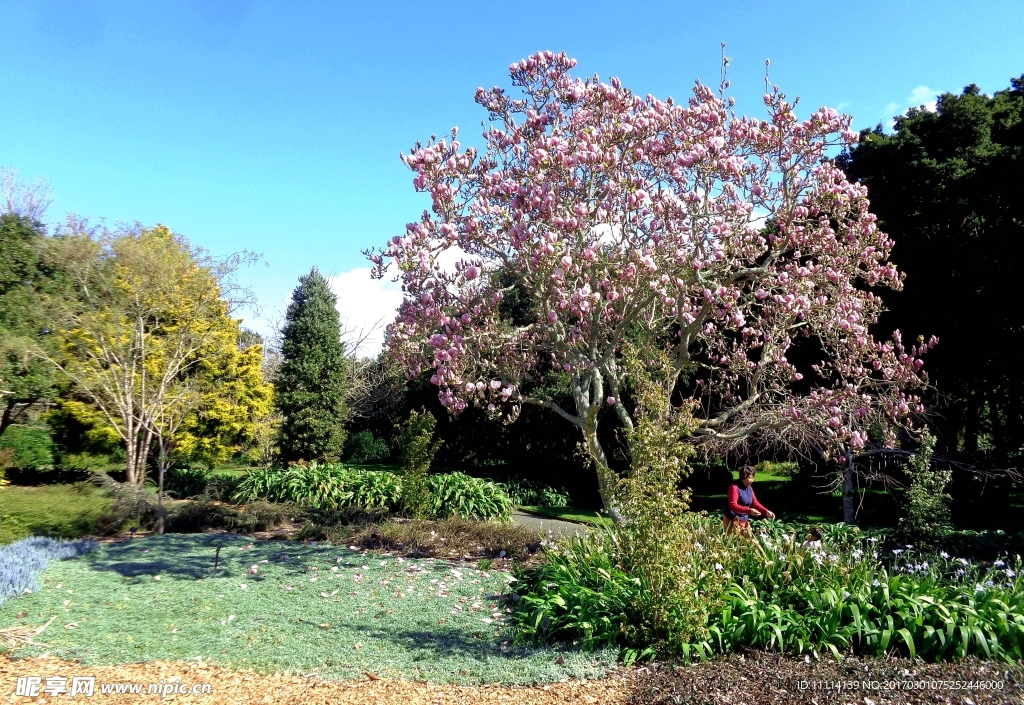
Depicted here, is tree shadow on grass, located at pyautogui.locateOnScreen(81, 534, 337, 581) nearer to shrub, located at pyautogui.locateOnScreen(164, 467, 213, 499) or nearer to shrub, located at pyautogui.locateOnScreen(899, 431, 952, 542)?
shrub, located at pyautogui.locateOnScreen(164, 467, 213, 499)

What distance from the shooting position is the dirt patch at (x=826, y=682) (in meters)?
3.82

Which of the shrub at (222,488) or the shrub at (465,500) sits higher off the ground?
the shrub at (465,500)

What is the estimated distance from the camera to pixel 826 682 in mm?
4004

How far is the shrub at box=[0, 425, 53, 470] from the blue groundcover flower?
919 cm

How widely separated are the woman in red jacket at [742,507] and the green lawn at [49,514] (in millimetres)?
8369

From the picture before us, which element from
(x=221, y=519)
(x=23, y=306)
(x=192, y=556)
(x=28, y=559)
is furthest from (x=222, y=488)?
(x=28, y=559)

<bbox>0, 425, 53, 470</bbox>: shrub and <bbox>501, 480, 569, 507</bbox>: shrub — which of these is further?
<bbox>501, 480, 569, 507</bbox>: shrub

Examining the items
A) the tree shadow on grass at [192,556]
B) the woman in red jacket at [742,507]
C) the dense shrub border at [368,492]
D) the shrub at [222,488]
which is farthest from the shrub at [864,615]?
the shrub at [222,488]

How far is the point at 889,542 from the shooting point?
316 inches

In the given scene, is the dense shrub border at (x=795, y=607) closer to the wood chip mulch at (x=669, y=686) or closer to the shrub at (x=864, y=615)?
the shrub at (x=864, y=615)

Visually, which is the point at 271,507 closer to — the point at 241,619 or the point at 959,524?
the point at 241,619

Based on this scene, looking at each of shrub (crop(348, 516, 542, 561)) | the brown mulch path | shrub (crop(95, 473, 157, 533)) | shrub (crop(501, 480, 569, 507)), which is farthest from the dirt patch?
shrub (crop(501, 480, 569, 507))

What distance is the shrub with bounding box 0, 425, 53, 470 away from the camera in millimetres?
15227

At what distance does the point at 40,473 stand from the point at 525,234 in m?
15.2
